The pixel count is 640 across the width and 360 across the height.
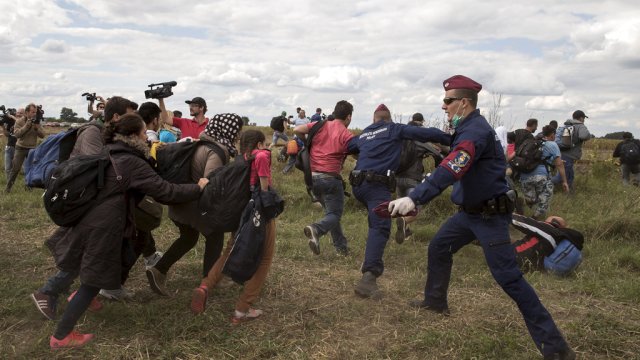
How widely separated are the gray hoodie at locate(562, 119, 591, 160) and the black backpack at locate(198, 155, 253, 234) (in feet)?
29.2

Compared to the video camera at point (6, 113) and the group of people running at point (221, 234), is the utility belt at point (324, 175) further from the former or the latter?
the video camera at point (6, 113)

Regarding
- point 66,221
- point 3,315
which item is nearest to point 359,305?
point 66,221

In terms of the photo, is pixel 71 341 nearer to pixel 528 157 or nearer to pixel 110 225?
pixel 110 225

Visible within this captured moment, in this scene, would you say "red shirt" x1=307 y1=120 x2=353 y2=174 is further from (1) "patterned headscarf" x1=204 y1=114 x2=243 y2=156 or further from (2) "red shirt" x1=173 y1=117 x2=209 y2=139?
(1) "patterned headscarf" x1=204 y1=114 x2=243 y2=156

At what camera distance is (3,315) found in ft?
15.4

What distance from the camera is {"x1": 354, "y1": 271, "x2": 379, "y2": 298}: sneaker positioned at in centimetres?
525

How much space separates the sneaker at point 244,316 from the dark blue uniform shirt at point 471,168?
1833 mm

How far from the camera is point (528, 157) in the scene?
877 centimetres

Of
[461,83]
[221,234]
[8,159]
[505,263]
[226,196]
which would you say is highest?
[461,83]

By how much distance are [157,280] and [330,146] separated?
2454 millimetres

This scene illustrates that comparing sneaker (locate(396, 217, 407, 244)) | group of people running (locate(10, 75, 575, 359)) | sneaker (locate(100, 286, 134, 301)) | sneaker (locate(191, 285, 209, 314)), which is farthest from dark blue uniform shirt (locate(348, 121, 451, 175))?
sneaker (locate(100, 286, 134, 301))

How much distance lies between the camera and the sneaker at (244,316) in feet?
15.0

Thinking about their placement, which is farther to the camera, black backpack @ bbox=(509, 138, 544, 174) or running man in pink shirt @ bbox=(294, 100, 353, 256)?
black backpack @ bbox=(509, 138, 544, 174)

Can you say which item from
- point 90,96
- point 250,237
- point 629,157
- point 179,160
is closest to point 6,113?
point 90,96
